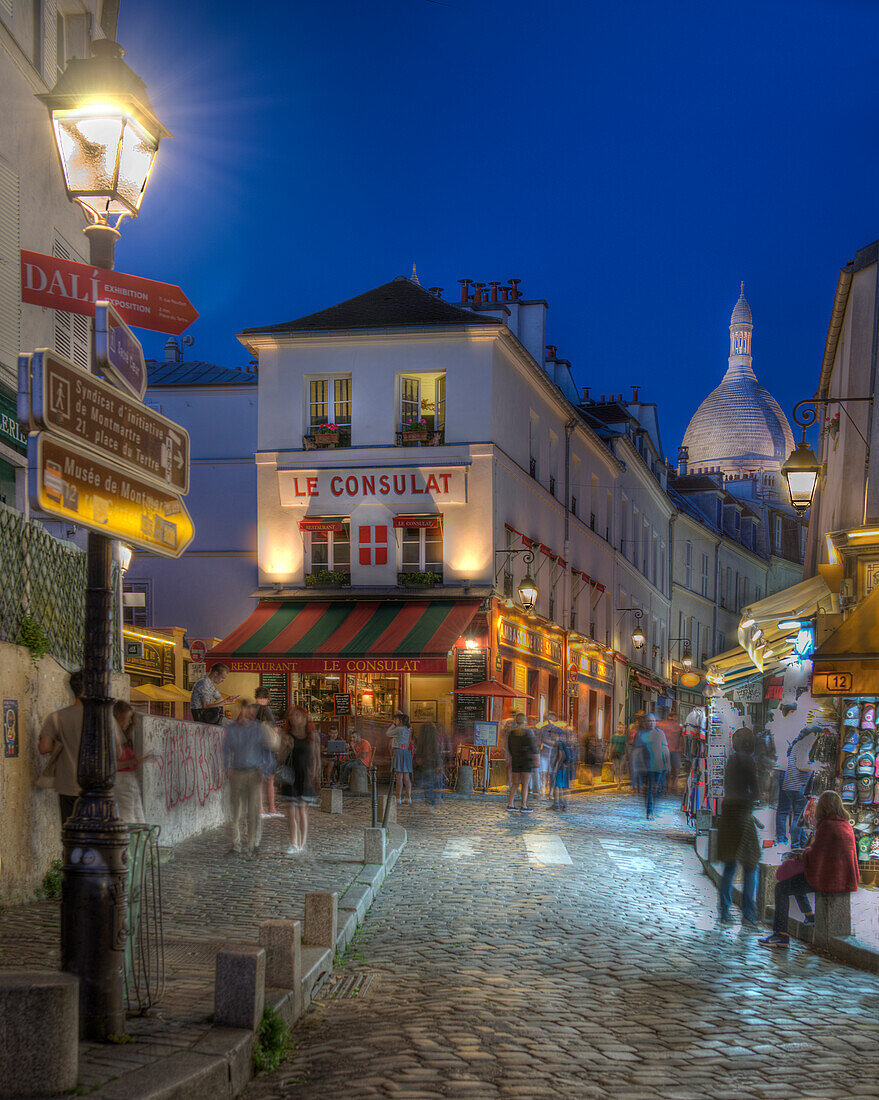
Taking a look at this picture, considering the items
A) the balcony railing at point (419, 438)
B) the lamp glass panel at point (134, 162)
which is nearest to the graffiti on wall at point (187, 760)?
the lamp glass panel at point (134, 162)

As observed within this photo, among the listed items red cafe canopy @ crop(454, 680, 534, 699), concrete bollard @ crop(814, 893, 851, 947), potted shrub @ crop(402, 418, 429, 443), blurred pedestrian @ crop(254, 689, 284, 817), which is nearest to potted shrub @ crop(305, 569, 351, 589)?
potted shrub @ crop(402, 418, 429, 443)

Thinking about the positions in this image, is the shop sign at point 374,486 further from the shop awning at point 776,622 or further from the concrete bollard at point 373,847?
the concrete bollard at point 373,847

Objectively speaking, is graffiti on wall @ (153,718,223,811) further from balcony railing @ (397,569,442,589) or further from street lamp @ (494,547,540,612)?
balcony railing @ (397,569,442,589)

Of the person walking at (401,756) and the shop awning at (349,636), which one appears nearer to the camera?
the person walking at (401,756)

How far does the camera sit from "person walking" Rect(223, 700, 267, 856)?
12.4 metres

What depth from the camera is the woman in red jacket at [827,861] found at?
9.15 meters

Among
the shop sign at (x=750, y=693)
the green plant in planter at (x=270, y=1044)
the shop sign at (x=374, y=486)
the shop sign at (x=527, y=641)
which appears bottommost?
the green plant in planter at (x=270, y=1044)

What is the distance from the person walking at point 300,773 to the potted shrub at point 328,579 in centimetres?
1519

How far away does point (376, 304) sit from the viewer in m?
30.9

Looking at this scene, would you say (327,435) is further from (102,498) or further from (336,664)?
(102,498)

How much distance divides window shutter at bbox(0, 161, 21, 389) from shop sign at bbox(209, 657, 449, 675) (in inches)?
492

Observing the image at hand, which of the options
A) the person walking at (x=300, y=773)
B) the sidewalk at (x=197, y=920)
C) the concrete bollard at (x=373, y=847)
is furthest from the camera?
the person walking at (x=300, y=773)

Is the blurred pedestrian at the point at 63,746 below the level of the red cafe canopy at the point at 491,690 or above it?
above

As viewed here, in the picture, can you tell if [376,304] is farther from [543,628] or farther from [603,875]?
[603,875]
